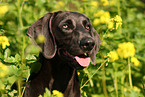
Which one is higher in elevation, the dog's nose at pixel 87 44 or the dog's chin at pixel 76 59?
the dog's nose at pixel 87 44

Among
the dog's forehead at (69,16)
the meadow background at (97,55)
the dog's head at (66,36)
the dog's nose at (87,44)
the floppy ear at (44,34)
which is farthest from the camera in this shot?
the dog's forehead at (69,16)

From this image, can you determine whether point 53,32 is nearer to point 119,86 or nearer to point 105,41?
point 105,41

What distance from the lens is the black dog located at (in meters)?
3.08

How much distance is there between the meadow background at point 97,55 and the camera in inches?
103

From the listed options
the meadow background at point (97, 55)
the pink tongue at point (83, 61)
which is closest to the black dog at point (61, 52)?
the pink tongue at point (83, 61)

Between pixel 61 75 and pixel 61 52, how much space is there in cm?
33

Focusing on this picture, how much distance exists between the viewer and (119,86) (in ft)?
13.4

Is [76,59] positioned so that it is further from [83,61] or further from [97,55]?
[97,55]

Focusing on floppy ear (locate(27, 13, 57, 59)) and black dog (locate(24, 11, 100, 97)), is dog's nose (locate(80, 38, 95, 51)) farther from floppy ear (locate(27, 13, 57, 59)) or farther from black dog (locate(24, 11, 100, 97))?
floppy ear (locate(27, 13, 57, 59))

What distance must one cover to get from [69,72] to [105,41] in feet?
2.44

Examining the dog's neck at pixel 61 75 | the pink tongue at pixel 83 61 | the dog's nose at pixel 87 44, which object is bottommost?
the dog's neck at pixel 61 75

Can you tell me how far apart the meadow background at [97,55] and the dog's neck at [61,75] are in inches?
8.9

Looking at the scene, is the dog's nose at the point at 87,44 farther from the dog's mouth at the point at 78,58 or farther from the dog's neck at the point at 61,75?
the dog's neck at the point at 61,75

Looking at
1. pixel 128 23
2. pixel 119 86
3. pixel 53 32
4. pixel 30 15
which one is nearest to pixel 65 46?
pixel 53 32
